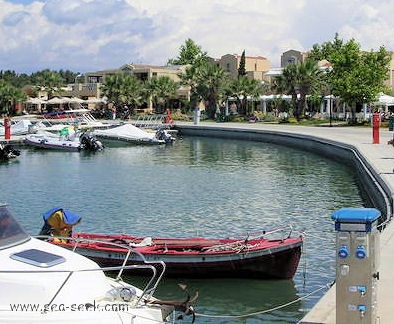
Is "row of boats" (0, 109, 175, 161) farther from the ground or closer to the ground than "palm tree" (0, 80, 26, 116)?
closer to the ground

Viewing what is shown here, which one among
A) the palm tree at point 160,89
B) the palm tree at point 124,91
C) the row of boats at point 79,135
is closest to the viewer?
the row of boats at point 79,135

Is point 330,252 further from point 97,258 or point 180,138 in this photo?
point 180,138

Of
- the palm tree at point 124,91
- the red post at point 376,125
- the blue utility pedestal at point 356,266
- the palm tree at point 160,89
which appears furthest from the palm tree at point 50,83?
the blue utility pedestal at point 356,266

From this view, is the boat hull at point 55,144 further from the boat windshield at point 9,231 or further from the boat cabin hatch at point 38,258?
the boat cabin hatch at point 38,258

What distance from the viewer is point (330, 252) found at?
18641 mm

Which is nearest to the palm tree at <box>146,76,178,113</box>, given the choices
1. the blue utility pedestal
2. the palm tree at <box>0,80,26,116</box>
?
the palm tree at <box>0,80,26,116</box>

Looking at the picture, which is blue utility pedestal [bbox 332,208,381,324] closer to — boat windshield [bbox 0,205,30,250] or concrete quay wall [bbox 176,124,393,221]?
boat windshield [bbox 0,205,30,250]

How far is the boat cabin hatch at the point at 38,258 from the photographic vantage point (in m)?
9.46

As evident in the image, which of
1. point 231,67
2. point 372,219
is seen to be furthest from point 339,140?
point 231,67

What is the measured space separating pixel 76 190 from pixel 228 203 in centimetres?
804

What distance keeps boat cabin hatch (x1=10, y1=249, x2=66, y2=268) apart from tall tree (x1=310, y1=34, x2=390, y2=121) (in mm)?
54417

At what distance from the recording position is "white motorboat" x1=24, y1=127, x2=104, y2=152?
54.9 metres

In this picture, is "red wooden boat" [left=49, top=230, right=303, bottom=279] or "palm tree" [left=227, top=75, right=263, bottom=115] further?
"palm tree" [left=227, top=75, right=263, bottom=115]

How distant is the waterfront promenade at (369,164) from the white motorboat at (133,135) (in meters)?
7.01
